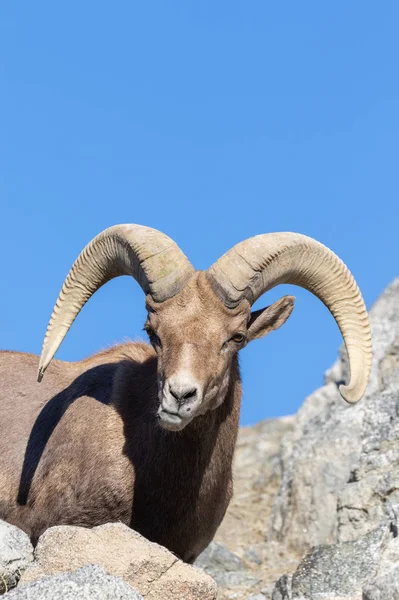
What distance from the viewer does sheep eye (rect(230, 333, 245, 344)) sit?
39.4 feet

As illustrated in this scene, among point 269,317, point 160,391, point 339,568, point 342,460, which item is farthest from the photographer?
point 342,460

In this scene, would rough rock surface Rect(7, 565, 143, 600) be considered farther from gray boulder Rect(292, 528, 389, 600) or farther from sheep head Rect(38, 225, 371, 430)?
gray boulder Rect(292, 528, 389, 600)

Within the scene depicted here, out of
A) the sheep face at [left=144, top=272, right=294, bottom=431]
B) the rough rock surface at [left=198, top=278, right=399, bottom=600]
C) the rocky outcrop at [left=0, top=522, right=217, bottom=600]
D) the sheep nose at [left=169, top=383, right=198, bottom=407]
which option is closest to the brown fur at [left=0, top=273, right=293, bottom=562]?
the sheep face at [left=144, top=272, right=294, bottom=431]

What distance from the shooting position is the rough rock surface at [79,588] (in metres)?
8.68

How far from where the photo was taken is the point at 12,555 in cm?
1058

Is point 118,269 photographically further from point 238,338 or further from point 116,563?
point 116,563

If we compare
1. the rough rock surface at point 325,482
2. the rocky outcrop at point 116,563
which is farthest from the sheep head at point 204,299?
the rough rock surface at point 325,482

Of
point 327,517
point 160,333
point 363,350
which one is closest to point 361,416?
point 327,517

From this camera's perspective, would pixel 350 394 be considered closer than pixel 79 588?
No

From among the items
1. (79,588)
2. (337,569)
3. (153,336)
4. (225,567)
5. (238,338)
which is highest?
(238,338)

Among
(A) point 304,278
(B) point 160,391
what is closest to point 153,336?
(B) point 160,391

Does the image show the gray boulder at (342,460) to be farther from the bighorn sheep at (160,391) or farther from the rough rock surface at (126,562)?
the rough rock surface at (126,562)

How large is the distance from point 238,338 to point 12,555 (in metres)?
3.40

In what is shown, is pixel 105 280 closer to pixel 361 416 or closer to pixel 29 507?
pixel 29 507
